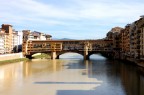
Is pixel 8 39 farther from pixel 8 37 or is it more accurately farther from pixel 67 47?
pixel 67 47

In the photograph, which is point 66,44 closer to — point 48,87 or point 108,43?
point 108,43

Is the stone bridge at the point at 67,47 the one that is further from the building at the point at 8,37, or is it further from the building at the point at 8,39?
the building at the point at 8,37

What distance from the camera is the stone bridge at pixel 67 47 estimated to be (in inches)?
2368

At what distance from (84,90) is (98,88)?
147 centimetres

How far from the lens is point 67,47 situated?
204 ft

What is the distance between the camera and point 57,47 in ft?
202

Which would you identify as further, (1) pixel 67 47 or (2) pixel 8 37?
(2) pixel 8 37

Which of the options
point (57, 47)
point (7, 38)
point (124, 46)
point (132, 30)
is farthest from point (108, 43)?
point (7, 38)

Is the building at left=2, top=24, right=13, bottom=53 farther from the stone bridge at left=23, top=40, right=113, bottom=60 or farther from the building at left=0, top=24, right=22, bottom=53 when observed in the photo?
the stone bridge at left=23, top=40, right=113, bottom=60

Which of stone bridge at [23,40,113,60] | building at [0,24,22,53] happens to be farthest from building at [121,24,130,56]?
building at [0,24,22,53]

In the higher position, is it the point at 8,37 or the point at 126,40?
the point at 8,37

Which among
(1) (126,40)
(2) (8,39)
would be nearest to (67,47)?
(2) (8,39)

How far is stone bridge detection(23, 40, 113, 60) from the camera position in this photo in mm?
60156

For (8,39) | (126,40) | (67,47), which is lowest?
(67,47)
